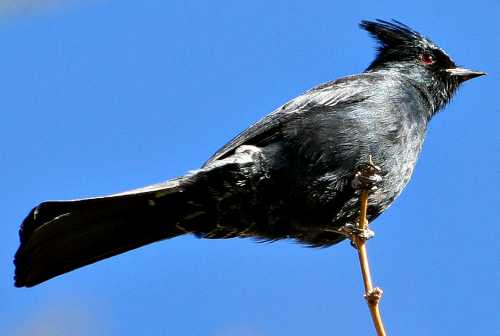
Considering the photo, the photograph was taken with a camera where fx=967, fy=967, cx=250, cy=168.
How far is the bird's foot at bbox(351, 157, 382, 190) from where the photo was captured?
233 inches

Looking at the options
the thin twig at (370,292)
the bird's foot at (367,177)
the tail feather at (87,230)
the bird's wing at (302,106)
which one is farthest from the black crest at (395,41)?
the thin twig at (370,292)

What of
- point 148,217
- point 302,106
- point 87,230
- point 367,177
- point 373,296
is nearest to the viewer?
point 373,296

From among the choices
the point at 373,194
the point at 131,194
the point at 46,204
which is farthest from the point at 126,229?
the point at 373,194

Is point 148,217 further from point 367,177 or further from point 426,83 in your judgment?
point 426,83

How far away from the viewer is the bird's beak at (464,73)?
7.45 metres

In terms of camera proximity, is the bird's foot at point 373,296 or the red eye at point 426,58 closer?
the bird's foot at point 373,296

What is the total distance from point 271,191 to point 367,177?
62cm

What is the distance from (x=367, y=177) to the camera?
19.4 feet

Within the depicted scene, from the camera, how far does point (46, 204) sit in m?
5.67

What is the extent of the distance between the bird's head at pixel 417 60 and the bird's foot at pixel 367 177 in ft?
4.53

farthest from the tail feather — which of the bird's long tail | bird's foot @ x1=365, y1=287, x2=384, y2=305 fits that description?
bird's foot @ x1=365, y1=287, x2=384, y2=305

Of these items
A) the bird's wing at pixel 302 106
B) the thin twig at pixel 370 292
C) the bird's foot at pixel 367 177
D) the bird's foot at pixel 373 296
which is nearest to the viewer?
the thin twig at pixel 370 292

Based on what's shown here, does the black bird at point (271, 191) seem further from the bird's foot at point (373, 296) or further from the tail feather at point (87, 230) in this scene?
the bird's foot at point (373, 296)

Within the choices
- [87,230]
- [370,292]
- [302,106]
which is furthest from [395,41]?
[370,292]
